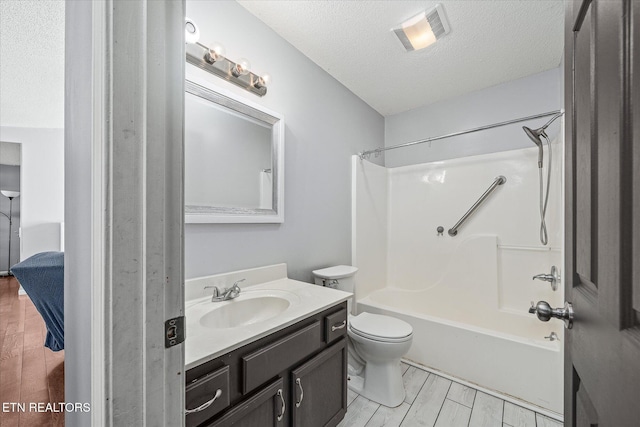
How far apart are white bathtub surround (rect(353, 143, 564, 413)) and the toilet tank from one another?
1.32ft

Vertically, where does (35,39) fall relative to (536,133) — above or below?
above

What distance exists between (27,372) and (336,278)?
2105mm

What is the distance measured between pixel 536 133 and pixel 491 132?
0.64 m

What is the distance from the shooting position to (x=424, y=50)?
1.93 m

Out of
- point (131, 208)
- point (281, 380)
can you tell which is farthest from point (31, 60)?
point (281, 380)

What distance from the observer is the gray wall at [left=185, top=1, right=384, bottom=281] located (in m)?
1.40

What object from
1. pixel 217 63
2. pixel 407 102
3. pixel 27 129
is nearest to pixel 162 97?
pixel 217 63

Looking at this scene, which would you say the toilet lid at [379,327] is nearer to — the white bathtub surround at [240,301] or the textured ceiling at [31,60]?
the white bathtub surround at [240,301]

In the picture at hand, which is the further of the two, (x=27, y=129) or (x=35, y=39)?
(x=27, y=129)

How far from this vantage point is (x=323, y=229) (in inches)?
82.4

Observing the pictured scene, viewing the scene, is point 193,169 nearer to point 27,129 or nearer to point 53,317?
point 53,317

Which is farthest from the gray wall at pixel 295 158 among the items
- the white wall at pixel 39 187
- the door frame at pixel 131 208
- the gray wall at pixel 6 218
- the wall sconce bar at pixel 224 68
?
the gray wall at pixel 6 218

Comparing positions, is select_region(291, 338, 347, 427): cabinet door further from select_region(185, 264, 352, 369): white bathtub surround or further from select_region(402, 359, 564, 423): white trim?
select_region(402, 359, 564, 423): white trim

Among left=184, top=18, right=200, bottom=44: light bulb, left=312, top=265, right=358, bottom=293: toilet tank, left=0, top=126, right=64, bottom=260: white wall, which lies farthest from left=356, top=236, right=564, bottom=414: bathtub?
left=0, top=126, right=64, bottom=260: white wall
